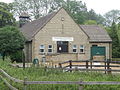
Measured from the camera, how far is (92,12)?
12369 cm

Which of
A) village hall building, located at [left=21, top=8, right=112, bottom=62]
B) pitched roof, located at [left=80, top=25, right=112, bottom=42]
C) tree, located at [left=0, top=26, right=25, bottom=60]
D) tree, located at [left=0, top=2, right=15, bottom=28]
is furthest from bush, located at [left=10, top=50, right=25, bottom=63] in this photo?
tree, located at [left=0, top=2, right=15, bottom=28]

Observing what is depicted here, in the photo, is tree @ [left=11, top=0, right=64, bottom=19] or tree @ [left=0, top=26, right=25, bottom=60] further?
tree @ [left=11, top=0, right=64, bottom=19]

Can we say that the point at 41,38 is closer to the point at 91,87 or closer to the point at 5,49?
the point at 5,49

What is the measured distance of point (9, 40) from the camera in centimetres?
3497

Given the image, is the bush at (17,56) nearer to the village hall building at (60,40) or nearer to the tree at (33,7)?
the village hall building at (60,40)

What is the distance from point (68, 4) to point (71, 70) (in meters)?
74.8

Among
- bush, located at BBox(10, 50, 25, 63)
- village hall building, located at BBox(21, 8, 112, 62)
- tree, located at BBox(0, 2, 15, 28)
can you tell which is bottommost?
bush, located at BBox(10, 50, 25, 63)

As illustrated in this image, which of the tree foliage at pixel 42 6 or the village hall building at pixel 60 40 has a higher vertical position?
the tree foliage at pixel 42 6

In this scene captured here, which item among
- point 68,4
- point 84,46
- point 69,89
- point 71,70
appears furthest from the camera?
point 68,4

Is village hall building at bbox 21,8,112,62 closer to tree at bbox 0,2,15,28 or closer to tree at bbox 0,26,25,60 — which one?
tree at bbox 0,26,25,60

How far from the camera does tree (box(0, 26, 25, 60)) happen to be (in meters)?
34.9

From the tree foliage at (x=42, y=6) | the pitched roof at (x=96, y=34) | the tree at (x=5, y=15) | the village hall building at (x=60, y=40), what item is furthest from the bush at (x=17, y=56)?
the tree foliage at (x=42, y=6)

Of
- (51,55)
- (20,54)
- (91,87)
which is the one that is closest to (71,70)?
(91,87)

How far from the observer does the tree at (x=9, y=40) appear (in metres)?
34.9
